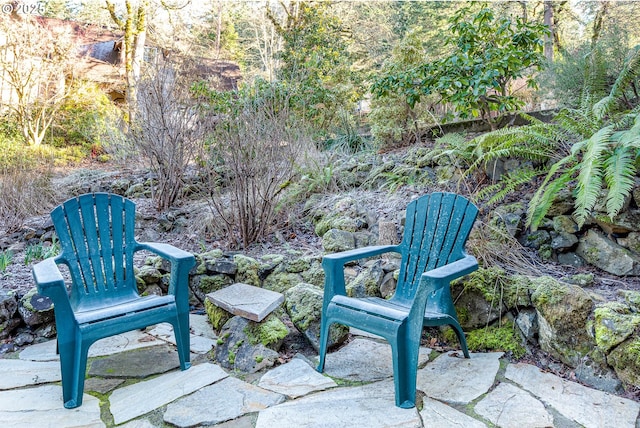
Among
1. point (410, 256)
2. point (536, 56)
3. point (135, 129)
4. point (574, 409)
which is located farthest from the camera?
point (135, 129)

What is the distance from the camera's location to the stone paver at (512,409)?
168 cm

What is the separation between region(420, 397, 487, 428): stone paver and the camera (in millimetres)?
1670

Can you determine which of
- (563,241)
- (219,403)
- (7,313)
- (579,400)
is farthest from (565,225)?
(7,313)

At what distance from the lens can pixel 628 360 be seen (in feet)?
6.12

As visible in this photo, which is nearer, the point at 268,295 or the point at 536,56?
the point at 268,295

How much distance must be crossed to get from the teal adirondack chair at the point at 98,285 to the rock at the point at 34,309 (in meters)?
0.28

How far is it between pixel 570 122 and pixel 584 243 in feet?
2.67

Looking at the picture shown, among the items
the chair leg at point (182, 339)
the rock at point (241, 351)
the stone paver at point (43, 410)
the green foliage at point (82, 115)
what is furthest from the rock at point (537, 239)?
the green foliage at point (82, 115)

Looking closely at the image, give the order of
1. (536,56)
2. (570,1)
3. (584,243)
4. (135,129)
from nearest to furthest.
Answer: (584,243)
(536,56)
(135,129)
(570,1)

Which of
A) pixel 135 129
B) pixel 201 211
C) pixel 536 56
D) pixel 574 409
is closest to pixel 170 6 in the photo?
pixel 135 129

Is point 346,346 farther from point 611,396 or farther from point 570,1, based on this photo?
point 570,1

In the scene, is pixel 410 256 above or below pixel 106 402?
above

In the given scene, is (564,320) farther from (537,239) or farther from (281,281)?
(281,281)

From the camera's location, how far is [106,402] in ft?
6.21
